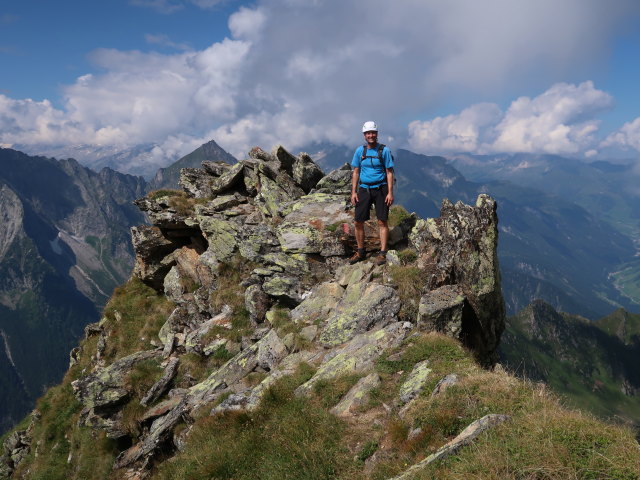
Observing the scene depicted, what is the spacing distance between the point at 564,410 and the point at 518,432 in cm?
187

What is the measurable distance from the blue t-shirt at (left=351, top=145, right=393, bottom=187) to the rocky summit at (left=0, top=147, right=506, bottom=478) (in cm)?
361

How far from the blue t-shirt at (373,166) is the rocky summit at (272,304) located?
142 inches

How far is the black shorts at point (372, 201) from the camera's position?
56.5 ft

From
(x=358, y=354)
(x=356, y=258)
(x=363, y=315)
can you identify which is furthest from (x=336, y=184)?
(x=358, y=354)

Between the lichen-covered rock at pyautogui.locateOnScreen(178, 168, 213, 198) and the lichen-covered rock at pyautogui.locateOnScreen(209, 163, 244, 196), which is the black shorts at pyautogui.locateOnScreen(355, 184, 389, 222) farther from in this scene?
the lichen-covered rock at pyautogui.locateOnScreen(178, 168, 213, 198)

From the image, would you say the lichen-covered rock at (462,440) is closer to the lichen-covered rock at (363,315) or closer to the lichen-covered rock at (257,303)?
the lichen-covered rock at (363,315)

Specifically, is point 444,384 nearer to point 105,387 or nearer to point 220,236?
point 105,387

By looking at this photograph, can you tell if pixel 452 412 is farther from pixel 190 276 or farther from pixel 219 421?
pixel 190 276

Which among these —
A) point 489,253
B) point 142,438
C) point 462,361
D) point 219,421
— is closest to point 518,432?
point 462,361

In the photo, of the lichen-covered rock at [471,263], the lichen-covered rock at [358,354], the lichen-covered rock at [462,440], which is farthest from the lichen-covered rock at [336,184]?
the lichen-covered rock at [462,440]

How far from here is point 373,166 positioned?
16.9 meters

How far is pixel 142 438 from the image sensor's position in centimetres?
1652

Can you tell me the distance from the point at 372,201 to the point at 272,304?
7595mm

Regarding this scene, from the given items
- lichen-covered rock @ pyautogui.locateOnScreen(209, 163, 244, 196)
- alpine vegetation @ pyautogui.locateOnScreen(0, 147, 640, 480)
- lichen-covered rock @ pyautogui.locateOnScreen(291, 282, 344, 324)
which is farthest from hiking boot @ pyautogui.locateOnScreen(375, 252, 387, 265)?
lichen-covered rock @ pyautogui.locateOnScreen(209, 163, 244, 196)
